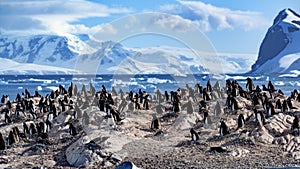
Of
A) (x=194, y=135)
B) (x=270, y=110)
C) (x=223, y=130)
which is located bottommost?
(x=194, y=135)

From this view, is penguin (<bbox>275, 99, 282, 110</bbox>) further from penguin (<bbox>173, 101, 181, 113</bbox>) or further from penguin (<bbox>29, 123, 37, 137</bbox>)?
penguin (<bbox>29, 123, 37, 137</bbox>)

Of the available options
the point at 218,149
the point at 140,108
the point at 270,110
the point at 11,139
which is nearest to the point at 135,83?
the point at 140,108

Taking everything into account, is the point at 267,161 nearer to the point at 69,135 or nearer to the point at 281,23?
the point at 69,135

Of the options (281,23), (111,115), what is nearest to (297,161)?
(111,115)

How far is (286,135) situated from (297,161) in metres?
1.98

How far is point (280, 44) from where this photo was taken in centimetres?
17512

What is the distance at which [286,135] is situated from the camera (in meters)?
16.0

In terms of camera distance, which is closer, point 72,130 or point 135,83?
point 72,130

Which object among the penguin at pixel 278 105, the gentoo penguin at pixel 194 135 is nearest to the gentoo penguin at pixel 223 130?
the gentoo penguin at pixel 194 135

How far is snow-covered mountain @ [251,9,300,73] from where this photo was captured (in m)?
163

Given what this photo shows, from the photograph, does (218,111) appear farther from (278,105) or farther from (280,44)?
(280,44)

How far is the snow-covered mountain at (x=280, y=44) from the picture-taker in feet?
534

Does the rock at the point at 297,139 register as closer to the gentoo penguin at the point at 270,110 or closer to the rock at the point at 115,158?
the gentoo penguin at the point at 270,110

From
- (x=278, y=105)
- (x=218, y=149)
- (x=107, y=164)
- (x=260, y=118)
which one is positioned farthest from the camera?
(x=278, y=105)
